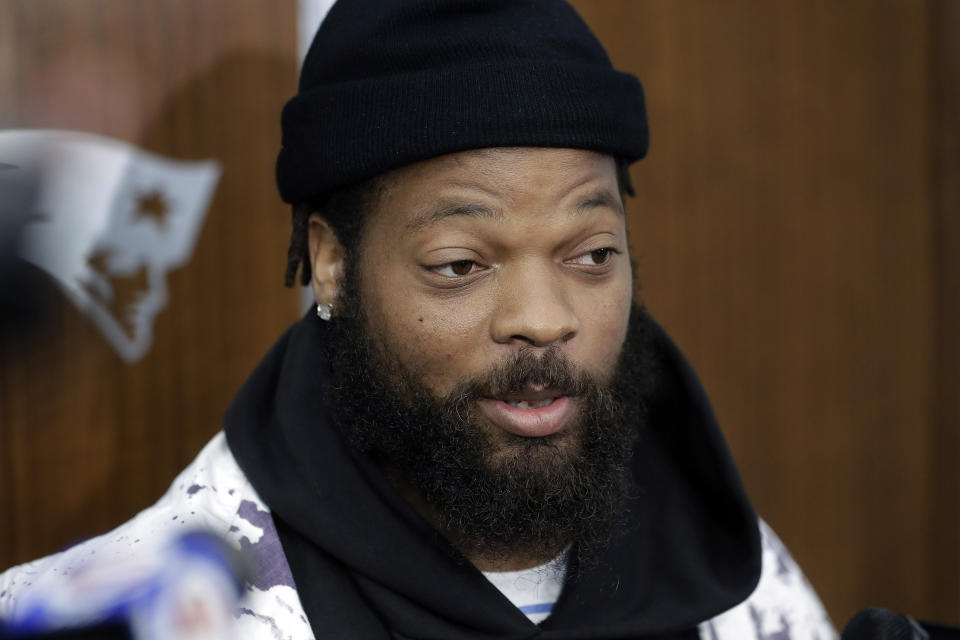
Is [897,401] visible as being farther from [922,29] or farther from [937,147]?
[922,29]

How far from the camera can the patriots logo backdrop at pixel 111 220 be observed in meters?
1.98

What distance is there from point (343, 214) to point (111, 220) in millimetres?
715

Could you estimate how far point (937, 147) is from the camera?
356 centimetres

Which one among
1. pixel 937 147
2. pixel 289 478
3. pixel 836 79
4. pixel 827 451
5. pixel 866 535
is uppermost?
pixel 836 79

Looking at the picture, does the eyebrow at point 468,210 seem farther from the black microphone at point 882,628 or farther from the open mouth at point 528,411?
the black microphone at point 882,628

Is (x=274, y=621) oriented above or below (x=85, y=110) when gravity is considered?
below

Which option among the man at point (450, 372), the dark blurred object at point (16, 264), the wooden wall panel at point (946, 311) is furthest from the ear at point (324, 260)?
the wooden wall panel at point (946, 311)

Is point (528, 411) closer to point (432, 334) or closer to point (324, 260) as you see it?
point (432, 334)

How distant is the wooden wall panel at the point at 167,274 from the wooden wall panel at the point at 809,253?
3.64ft

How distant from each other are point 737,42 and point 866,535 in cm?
192

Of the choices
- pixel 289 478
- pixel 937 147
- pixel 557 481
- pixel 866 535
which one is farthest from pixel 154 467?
pixel 937 147

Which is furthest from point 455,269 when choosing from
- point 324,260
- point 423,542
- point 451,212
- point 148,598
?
point 148,598

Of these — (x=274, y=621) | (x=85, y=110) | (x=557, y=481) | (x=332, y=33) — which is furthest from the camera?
(x=85, y=110)

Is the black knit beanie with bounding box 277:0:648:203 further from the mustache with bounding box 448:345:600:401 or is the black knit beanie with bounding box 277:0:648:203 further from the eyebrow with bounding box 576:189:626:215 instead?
the mustache with bounding box 448:345:600:401
